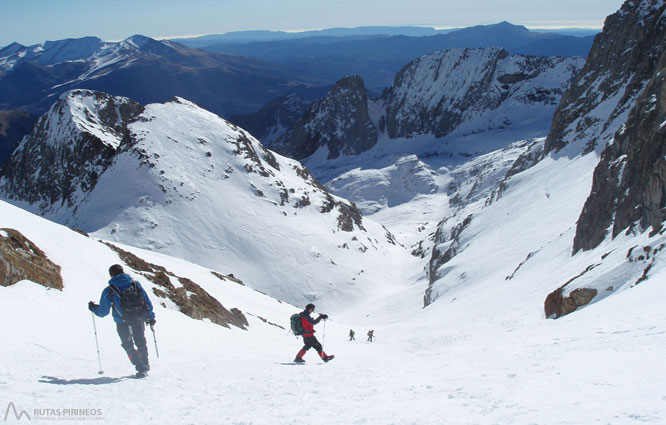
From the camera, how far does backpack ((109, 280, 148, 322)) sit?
10938mm

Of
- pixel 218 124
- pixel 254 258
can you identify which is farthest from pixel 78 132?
pixel 254 258

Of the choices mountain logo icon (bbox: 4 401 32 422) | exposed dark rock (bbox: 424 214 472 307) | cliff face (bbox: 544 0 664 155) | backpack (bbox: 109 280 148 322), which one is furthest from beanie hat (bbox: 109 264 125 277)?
cliff face (bbox: 544 0 664 155)

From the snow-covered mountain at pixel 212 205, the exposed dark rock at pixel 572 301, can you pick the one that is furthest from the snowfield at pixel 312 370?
the snow-covered mountain at pixel 212 205

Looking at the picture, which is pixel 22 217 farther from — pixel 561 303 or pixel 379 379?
pixel 561 303

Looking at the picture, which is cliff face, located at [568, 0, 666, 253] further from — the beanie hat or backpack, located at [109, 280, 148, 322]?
the beanie hat

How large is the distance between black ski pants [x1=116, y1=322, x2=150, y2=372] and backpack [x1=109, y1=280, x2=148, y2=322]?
163 millimetres

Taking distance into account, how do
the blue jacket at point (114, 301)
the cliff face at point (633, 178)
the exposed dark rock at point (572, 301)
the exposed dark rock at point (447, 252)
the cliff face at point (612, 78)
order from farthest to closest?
1. the exposed dark rock at point (447, 252)
2. the cliff face at point (612, 78)
3. the cliff face at point (633, 178)
4. the exposed dark rock at point (572, 301)
5. the blue jacket at point (114, 301)

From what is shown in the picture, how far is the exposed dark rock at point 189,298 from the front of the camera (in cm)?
2141

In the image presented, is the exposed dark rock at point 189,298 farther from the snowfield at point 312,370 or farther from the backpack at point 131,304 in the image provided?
the backpack at point 131,304

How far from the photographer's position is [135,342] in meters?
10.9

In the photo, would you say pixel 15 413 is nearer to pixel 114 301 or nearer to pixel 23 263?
pixel 114 301

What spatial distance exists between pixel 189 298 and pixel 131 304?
11973 millimetres

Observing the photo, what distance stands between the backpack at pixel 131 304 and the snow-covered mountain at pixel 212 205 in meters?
57.3

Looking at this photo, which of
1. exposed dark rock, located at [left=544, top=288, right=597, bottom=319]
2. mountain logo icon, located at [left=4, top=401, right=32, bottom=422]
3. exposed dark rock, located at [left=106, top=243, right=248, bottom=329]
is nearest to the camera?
mountain logo icon, located at [left=4, top=401, right=32, bottom=422]
